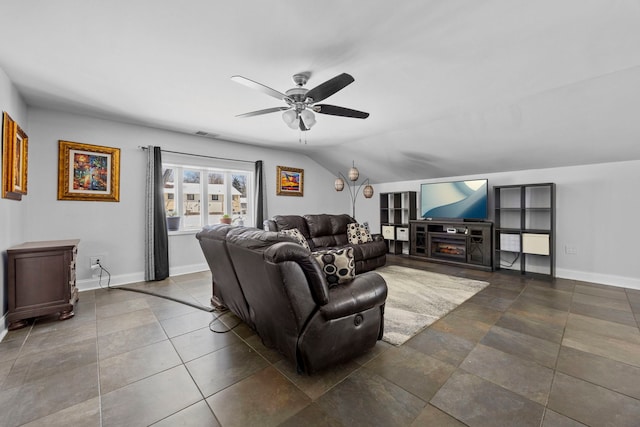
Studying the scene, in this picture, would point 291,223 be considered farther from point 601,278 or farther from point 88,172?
point 601,278

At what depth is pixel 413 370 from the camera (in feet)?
6.13

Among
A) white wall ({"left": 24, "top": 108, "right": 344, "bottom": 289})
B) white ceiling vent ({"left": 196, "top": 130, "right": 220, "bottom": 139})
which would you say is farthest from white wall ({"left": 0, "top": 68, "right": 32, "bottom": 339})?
white ceiling vent ({"left": 196, "top": 130, "right": 220, "bottom": 139})

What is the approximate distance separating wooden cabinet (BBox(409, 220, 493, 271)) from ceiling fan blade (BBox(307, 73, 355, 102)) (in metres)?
4.00

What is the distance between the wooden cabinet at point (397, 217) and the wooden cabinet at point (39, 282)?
5.65 metres

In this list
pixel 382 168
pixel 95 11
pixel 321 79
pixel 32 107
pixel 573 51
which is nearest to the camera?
pixel 95 11

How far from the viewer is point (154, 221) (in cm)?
423

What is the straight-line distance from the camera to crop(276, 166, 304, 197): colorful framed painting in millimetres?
6102

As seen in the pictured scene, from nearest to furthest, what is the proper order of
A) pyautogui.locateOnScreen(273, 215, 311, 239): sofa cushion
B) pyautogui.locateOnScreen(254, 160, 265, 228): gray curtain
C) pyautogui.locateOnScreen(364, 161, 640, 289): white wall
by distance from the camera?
pyautogui.locateOnScreen(364, 161, 640, 289): white wall → pyautogui.locateOnScreen(273, 215, 311, 239): sofa cushion → pyautogui.locateOnScreen(254, 160, 265, 228): gray curtain

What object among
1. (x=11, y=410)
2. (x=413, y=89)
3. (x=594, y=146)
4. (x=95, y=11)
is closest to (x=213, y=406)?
(x=11, y=410)

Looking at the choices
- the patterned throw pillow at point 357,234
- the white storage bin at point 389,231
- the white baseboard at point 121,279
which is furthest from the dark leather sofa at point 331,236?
the white baseboard at point 121,279

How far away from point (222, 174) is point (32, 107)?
2689mm

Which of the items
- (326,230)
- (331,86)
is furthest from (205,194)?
(331,86)

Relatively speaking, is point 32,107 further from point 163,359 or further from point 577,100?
point 577,100

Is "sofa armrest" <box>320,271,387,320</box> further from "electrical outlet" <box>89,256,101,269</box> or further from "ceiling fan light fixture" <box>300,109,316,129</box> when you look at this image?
"electrical outlet" <box>89,256,101,269</box>
